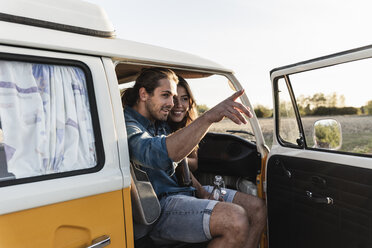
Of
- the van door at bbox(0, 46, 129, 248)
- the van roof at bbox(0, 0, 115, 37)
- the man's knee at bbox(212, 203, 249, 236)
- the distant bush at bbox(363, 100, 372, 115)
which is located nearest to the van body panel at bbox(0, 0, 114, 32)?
the van roof at bbox(0, 0, 115, 37)

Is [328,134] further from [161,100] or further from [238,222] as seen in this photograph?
[161,100]

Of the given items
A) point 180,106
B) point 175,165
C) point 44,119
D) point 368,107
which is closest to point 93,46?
point 44,119

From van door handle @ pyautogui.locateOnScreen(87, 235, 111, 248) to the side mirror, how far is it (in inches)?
56.9

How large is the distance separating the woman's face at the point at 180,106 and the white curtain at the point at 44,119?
150 centimetres

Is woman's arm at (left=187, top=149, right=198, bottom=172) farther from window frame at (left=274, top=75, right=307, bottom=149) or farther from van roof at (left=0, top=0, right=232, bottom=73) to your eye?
van roof at (left=0, top=0, right=232, bottom=73)

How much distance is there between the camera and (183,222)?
6.37 ft

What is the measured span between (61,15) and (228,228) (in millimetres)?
1600

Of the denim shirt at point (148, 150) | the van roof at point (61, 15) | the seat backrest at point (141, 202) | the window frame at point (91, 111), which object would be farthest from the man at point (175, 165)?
the van roof at point (61, 15)

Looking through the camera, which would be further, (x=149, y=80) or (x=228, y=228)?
(x=149, y=80)

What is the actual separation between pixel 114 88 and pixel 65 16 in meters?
0.45

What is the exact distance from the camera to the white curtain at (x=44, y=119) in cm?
131

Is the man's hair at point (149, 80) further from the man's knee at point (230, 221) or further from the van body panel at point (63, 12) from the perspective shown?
the man's knee at point (230, 221)

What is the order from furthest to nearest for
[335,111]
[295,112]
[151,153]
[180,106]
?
[335,111]
[180,106]
[295,112]
[151,153]

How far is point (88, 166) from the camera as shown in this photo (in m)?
1.50
